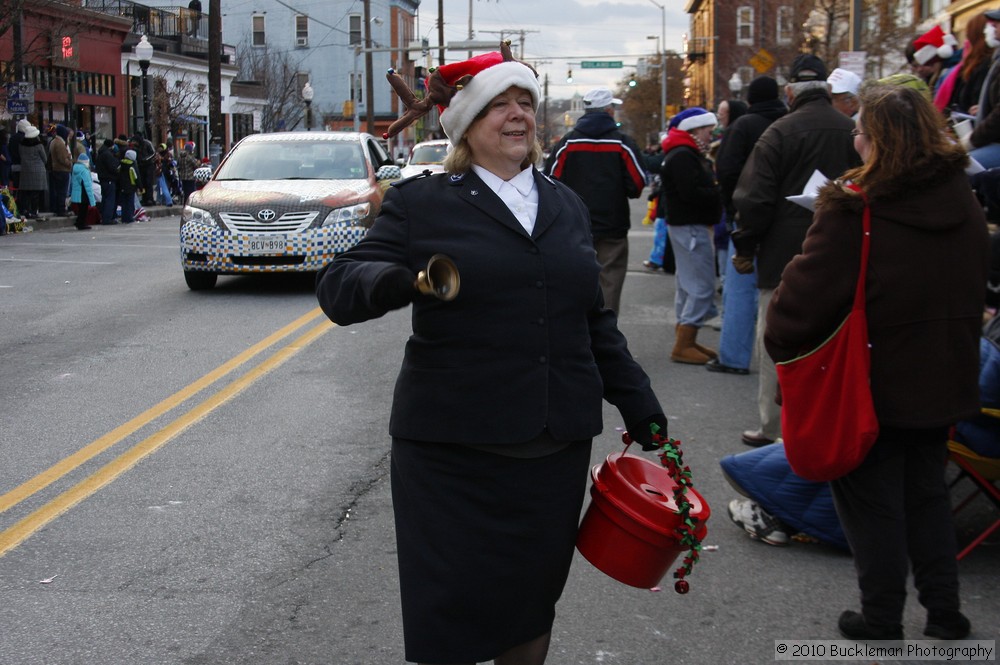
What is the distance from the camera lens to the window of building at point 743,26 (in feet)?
201

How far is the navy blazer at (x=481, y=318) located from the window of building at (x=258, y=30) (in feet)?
246

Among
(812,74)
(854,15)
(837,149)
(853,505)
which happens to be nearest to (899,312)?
(853,505)

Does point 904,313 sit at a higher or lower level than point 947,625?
higher

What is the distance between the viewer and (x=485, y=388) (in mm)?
2998

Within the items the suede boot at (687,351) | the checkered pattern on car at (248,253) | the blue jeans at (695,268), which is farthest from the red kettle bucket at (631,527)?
the checkered pattern on car at (248,253)

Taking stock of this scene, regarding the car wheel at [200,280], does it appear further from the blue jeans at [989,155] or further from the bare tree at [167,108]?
the bare tree at [167,108]

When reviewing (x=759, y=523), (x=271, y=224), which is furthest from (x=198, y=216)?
(x=759, y=523)

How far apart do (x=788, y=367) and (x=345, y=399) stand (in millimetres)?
4259

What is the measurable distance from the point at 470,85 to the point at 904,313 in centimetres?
161

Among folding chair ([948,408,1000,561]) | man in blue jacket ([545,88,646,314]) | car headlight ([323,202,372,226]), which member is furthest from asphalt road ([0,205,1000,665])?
car headlight ([323,202,372,226])

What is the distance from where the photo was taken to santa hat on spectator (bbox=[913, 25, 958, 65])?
384 inches

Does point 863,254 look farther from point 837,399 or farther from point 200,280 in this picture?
point 200,280

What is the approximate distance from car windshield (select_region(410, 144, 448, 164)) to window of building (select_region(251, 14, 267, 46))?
52.0 m

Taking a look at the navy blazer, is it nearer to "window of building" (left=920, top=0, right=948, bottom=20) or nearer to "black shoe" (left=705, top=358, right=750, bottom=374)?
"black shoe" (left=705, top=358, right=750, bottom=374)
